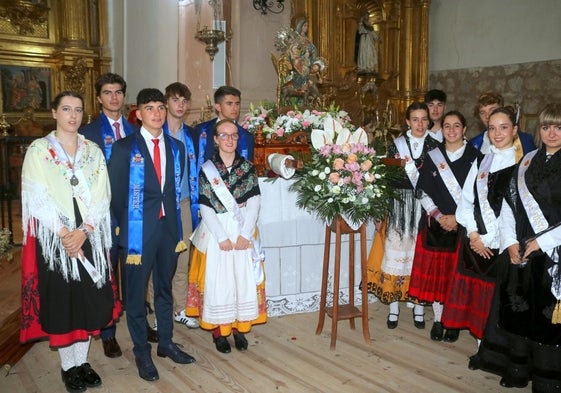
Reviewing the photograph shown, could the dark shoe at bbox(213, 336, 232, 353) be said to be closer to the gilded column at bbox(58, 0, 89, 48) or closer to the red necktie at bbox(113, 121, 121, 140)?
the red necktie at bbox(113, 121, 121, 140)

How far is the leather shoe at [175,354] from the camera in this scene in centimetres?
341

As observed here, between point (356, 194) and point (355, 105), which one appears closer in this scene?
point (356, 194)

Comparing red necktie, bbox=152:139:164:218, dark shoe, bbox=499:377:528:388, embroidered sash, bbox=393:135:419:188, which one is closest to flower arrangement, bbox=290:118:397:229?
embroidered sash, bbox=393:135:419:188

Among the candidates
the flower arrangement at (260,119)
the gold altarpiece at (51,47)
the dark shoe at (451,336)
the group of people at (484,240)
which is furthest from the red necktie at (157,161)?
the gold altarpiece at (51,47)

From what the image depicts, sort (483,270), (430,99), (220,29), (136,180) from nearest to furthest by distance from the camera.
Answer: (136,180) < (483,270) < (430,99) < (220,29)

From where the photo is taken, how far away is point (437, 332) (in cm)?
386

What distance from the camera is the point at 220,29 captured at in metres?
6.90

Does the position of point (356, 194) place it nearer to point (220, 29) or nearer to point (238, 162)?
point (238, 162)

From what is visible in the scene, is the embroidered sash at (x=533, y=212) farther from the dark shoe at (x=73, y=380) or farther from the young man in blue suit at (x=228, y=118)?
the dark shoe at (x=73, y=380)

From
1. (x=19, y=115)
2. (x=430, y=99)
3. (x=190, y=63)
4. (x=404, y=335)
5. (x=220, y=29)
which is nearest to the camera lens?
(x=404, y=335)

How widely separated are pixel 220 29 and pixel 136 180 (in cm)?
439

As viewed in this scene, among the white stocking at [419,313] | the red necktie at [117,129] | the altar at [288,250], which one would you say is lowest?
the white stocking at [419,313]

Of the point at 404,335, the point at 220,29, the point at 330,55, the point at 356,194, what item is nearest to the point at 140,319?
the point at 356,194

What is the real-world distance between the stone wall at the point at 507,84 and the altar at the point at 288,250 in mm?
5126
